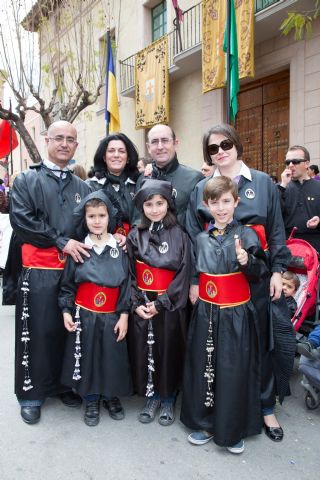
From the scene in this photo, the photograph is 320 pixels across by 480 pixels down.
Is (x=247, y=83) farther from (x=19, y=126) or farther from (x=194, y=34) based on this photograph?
(x=19, y=126)

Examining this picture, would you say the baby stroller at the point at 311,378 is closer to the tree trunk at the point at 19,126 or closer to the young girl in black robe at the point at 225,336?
the young girl in black robe at the point at 225,336

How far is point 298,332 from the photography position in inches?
144

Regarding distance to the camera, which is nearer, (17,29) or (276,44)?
(276,44)

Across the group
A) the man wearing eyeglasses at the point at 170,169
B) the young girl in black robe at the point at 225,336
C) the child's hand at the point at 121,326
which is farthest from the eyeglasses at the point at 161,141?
the child's hand at the point at 121,326

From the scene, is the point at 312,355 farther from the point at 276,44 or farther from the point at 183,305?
the point at 276,44

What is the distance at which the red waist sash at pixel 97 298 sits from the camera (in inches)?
115

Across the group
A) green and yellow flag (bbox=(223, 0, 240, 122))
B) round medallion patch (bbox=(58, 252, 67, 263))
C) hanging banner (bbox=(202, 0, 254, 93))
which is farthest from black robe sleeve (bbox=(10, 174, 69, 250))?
hanging banner (bbox=(202, 0, 254, 93))

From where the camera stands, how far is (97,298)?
2.92m

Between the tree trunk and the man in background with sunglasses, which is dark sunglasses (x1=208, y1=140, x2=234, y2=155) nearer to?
the man in background with sunglasses

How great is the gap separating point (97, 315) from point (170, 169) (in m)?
1.29

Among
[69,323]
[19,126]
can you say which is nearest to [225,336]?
[69,323]

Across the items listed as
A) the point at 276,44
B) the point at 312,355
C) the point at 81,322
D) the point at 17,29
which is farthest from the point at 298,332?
the point at 17,29

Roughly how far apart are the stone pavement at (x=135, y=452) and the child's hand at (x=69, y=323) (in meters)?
0.69

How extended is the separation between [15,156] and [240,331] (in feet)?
105
